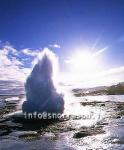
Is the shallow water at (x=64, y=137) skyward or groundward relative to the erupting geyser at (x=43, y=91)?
groundward

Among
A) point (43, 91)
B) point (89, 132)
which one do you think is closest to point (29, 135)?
point (89, 132)

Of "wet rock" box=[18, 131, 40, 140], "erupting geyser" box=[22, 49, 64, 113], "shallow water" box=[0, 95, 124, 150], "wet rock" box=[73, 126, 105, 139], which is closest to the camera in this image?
"shallow water" box=[0, 95, 124, 150]

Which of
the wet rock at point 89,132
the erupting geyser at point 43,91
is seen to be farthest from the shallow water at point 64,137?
the erupting geyser at point 43,91

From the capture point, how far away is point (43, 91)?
38750 millimetres

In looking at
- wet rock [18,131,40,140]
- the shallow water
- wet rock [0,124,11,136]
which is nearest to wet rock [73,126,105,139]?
the shallow water

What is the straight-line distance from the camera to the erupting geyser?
123 ft

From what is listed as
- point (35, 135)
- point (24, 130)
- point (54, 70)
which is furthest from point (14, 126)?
point (54, 70)

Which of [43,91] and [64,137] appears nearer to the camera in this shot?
[64,137]

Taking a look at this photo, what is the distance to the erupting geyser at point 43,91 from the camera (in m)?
37.5

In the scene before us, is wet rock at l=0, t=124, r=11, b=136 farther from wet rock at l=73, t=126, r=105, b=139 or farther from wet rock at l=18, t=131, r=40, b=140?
wet rock at l=73, t=126, r=105, b=139

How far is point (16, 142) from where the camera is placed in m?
21.9

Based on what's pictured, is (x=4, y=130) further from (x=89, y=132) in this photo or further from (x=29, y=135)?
(x=89, y=132)

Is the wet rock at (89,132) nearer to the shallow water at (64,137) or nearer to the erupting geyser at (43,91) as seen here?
the shallow water at (64,137)

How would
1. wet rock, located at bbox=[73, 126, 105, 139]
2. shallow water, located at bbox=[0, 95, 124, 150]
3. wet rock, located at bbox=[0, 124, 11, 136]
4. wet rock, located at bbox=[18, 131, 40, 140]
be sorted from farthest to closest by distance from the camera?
wet rock, located at bbox=[0, 124, 11, 136] < wet rock, located at bbox=[18, 131, 40, 140] < wet rock, located at bbox=[73, 126, 105, 139] < shallow water, located at bbox=[0, 95, 124, 150]
